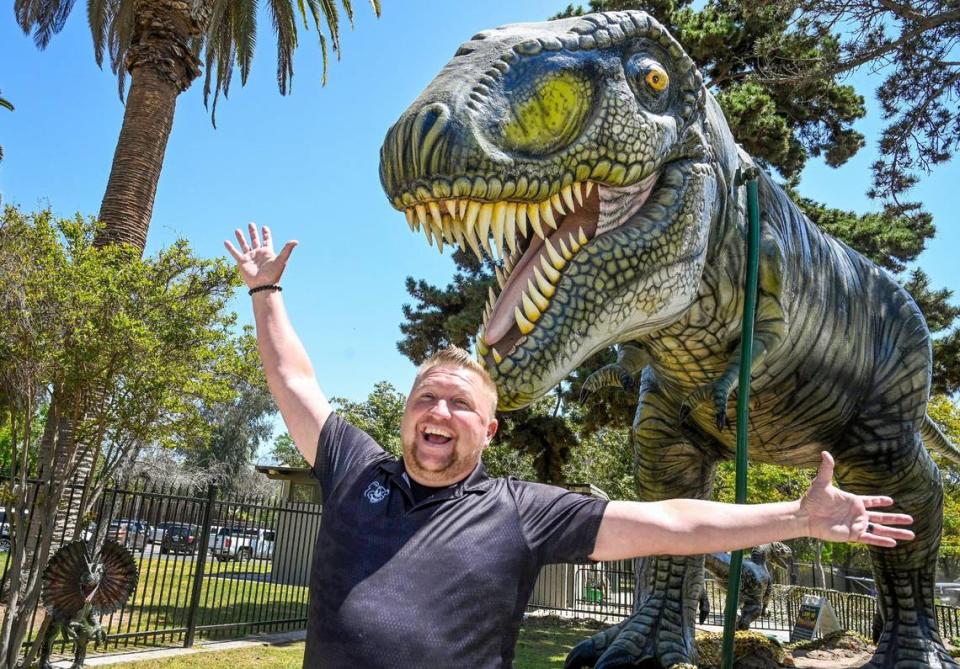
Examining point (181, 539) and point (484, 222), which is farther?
point (181, 539)

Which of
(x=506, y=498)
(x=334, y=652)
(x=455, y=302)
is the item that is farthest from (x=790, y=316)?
(x=455, y=302)

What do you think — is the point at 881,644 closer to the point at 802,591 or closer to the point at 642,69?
the point at 642,69

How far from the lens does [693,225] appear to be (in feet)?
6.79

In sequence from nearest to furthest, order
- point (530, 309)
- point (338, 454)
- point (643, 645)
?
1. point (530, 309)
2. point (338, 454)
3. point (643, 645)

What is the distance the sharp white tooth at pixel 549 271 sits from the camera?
74.4 inches

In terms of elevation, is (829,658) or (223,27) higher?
(223,27)

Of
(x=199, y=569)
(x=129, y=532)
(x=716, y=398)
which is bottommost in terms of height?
(x=199, y=569)

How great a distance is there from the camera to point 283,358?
83.0 inches

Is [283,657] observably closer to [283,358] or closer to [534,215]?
[283,358]

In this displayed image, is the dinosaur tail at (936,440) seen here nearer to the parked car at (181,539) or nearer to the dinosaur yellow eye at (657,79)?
the dinosaur yellow eye at (657,79)

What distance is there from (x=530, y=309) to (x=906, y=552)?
2.09 meters

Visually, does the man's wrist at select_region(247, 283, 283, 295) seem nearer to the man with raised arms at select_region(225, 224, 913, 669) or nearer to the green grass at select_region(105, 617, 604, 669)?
the man with raised arms at select_region(225, 224, 913, 669)

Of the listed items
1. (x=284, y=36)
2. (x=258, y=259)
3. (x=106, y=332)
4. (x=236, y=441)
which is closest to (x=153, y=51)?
(x=284, y=36)

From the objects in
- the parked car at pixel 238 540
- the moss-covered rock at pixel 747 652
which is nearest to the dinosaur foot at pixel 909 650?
the moss-covered rock at pixel 747 652
